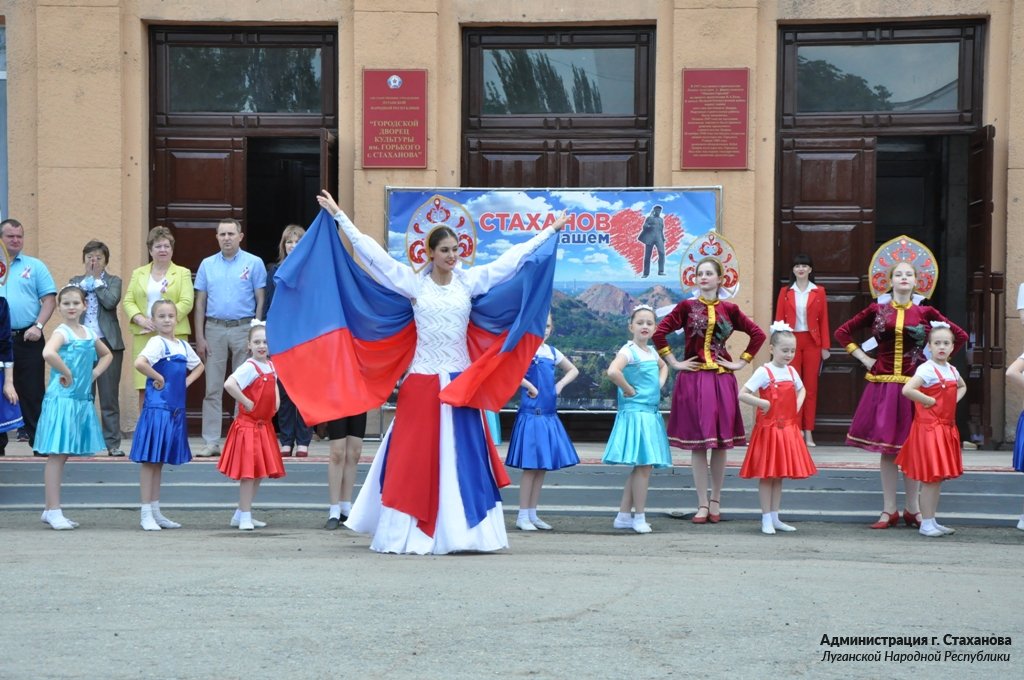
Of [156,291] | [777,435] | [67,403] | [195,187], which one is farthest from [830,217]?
[67,403]

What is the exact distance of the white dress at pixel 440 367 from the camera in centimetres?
858

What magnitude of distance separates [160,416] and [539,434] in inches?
103

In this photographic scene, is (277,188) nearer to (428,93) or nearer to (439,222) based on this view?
(428,93)

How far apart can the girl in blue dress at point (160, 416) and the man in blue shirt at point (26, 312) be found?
7.11 ft

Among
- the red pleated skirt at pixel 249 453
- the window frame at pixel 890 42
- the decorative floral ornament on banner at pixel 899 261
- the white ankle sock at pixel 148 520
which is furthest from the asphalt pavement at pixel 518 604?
the window frame at pixel 890 42

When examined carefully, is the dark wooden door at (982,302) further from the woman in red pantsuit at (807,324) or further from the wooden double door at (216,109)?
the wooden double door at (216,109)

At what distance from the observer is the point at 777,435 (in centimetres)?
1024

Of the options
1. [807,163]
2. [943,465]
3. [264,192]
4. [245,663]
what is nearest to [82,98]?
[264,192]

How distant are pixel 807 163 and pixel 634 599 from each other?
8.99 metres

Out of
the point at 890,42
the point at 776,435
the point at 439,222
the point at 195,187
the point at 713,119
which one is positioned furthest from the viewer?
the point at 195,187

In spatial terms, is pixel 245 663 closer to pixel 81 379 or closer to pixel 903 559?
pixel 903 559

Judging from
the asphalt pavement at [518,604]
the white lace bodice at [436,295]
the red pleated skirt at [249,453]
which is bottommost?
the asphalt pavement at [518,604]

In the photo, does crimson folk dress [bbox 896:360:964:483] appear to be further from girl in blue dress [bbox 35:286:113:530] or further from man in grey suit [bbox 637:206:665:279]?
girl in blue dress [bbox 35:286:113:530]

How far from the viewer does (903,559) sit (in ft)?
28.4
